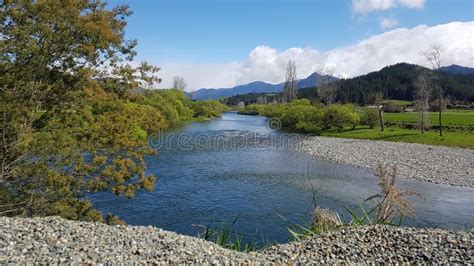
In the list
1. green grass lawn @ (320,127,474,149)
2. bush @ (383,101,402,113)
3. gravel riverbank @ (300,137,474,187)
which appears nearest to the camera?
gravel riverbank @ (300,137,474,187)

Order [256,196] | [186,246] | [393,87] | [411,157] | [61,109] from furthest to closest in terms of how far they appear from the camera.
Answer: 1. [393,87]
2. [411,157]
3. [256,196]
4. [61,109]
5. [186,246]

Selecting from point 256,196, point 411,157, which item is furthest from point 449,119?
point 256,196

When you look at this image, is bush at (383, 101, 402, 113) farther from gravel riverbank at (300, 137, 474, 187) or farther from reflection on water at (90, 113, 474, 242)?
reflection on water at (90, 113, 474, 242)

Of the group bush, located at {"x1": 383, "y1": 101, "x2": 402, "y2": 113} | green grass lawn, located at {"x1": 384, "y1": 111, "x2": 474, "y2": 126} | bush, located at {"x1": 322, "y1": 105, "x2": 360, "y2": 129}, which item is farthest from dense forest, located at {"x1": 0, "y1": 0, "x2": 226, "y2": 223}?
A: bush, located at {"x1": 383, "y1": 101, "x2": 402, "y2": 113}

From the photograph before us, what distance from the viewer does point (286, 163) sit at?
37.3 m

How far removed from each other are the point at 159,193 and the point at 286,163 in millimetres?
16933

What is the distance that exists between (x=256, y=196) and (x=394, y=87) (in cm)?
16352

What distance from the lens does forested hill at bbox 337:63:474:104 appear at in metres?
148

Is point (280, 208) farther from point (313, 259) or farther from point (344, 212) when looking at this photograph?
point (313, 259)

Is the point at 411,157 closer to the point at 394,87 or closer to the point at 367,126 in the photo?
the point at 367,126

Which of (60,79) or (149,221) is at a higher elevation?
(60,79)

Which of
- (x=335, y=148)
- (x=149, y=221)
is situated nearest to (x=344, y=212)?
(x=149, y=221)

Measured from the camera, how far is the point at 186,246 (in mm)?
8578

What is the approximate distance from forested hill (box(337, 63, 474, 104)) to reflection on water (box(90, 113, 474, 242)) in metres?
132
